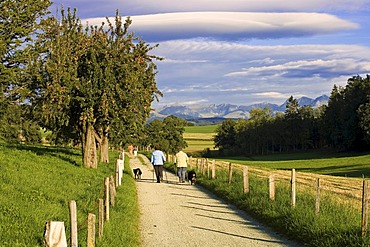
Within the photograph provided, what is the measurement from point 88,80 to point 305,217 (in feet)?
55.2

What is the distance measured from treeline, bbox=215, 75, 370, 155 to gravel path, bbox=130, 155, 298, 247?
74115 millimetres

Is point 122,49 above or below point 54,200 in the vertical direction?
above

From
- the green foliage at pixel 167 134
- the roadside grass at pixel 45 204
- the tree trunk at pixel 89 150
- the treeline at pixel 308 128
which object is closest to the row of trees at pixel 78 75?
the tree trunk at pixel 89 150

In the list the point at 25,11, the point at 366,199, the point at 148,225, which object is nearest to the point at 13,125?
the point at 25,11

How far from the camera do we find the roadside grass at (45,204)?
31.7ft

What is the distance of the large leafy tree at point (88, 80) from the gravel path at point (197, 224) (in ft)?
25.4

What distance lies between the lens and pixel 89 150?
2859 cm

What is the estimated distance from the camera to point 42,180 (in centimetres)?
1722

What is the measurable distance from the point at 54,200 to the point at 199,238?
171 inches

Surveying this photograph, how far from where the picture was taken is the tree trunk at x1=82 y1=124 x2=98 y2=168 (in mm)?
28391

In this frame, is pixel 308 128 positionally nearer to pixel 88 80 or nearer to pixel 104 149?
pixel 104 149

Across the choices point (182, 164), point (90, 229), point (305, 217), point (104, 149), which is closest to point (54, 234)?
point (90, 229)

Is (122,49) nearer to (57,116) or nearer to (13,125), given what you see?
(57,116)

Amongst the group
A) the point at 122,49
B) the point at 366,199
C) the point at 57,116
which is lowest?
the point at 366,199
